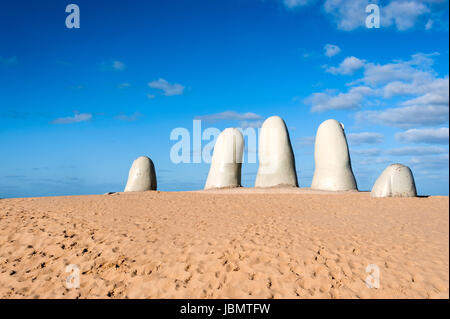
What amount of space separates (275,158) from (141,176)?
25.8ft

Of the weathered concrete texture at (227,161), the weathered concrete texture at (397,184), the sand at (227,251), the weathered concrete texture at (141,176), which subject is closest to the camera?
the sand at (227,251)

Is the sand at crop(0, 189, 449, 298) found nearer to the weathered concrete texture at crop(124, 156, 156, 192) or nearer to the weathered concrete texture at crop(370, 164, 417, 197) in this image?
the weathered concrete texture at crop(370, 164, 417, 197)

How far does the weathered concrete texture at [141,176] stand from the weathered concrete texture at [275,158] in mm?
6324

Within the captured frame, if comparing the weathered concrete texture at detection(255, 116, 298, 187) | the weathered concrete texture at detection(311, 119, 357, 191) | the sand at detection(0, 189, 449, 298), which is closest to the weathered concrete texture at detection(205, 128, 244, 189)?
the weathered concrete texture at detection(255, 116, 298, 187)

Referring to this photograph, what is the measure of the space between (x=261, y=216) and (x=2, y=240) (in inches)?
308

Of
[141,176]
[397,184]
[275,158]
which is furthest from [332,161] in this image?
[141,176]

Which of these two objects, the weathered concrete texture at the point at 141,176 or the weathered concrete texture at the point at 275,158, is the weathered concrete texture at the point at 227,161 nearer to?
the weathered concrete texture at the point at 275,158

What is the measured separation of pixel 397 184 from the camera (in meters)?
14.6

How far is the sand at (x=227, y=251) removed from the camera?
6434mm

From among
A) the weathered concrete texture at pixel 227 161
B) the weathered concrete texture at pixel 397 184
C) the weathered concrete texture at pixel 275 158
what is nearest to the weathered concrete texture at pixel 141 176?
the weathered concrete texture at pixel 227 161

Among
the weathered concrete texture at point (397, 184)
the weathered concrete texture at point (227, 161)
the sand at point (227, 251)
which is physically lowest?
the sand at point (227, 251)

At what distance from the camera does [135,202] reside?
45.9ft
